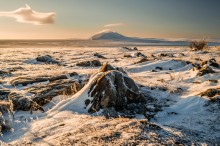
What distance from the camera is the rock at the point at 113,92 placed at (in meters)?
3.96

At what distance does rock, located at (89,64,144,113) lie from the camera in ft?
13.0

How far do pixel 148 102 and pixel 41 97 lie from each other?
1.99 meters

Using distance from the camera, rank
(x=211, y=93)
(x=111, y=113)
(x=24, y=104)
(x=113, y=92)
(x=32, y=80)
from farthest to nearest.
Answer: (x=32, y=80), (x=211, y=93), (x=24, y=104), (x=113, y=92), (x=111, y=113)

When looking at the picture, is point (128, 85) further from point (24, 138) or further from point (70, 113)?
point (24, 138)

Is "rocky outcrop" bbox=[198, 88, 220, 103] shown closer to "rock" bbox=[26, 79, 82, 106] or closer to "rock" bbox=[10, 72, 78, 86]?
"rock" bbox=[26, 79, 82, 106]

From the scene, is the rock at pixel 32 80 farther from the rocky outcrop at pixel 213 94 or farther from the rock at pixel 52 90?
the rocky outcrop at pixel 213 94

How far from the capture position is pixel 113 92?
4.03m

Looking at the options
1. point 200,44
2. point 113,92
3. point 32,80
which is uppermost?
point 200,44

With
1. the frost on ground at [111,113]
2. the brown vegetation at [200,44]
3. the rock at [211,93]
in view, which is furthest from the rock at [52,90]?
the brown vegetation at [200,44]

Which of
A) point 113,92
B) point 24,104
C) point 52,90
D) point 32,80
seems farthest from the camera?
point 32,80

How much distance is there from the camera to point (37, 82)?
19.8 feet

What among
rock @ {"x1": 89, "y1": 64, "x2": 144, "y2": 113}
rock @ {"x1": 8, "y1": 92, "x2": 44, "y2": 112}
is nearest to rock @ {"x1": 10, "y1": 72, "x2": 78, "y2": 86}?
rock @ {"x1": 8, "y1": 92, "x2": 44, "y2": 112}

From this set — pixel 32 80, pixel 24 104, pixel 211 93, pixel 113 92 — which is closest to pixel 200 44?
pixel 211 93

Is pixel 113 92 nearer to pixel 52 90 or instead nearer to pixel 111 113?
pixel 111 113
